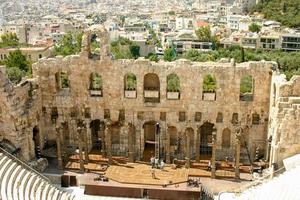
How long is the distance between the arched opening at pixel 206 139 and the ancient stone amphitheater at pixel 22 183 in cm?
1009

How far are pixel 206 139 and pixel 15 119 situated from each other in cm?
1309

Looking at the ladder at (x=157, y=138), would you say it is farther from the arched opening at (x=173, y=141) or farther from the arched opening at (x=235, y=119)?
the arched opening at (x=235, y=119)

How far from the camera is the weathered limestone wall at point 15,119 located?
26719 mm

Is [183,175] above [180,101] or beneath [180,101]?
beneath

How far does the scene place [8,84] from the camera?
2683cm

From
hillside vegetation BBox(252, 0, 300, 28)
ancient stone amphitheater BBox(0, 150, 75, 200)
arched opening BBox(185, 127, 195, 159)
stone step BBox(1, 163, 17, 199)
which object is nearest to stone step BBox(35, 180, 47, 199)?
ancient stone amphitheater BBox(0, 150, 75, 200)

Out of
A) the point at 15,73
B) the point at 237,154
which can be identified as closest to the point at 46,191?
the point at 237,154

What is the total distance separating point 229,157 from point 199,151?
6.98 ft

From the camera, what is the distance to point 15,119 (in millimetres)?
26922

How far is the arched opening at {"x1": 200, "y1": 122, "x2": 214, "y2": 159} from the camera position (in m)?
30.1

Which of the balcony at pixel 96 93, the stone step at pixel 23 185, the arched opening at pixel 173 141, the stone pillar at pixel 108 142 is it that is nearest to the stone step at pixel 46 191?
the stone step at pixel 23 185

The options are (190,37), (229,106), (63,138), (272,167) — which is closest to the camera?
(272,167)

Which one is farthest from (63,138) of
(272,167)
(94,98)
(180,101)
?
(272,167)

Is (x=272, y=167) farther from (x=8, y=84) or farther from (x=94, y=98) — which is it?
(x=8, y=84)
